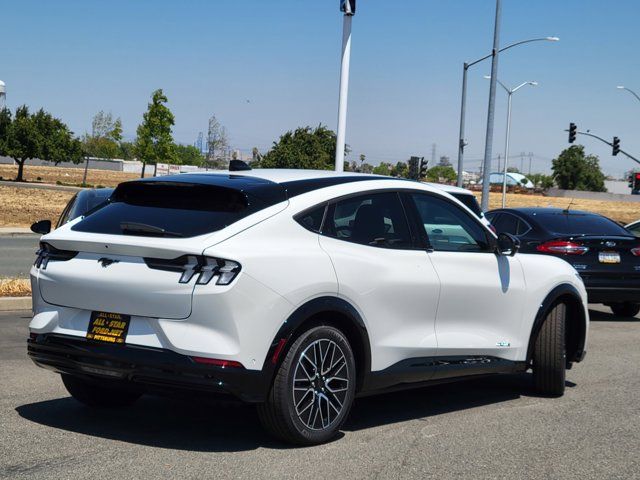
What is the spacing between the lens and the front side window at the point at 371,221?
6020 mm

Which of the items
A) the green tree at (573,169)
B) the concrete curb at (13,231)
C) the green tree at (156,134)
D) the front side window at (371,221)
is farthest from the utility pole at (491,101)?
the green tree at (573,169)

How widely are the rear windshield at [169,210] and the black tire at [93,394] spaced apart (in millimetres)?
1170

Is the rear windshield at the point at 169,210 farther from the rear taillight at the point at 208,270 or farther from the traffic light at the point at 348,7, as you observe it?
the traffic light at the point at 348,7

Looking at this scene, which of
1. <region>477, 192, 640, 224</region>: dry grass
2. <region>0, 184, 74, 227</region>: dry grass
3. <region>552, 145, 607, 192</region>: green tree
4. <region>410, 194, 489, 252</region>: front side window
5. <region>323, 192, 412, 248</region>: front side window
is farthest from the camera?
<region>552, 145, 607, 192</region>: green tree

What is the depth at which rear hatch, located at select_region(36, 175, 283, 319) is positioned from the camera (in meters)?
5.24

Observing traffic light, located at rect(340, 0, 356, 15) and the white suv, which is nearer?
the white suv

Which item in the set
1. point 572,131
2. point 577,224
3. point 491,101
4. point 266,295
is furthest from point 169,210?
point 572,131

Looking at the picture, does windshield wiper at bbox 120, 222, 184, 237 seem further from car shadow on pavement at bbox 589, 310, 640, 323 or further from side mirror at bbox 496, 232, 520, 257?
car shadow on pavement at bbox 589, 310, 640, 323

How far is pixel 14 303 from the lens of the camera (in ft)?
38.9

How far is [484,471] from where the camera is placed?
5.37m

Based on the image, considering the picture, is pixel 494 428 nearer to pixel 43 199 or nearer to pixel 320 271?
pixel 320 271

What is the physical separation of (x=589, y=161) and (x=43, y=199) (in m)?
112

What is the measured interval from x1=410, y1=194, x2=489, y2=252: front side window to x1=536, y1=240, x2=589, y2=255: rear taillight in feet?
20.8

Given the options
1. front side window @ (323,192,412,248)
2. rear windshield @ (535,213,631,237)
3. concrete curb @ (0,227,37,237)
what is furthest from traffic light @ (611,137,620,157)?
front side window @ (323,192,412,248)
